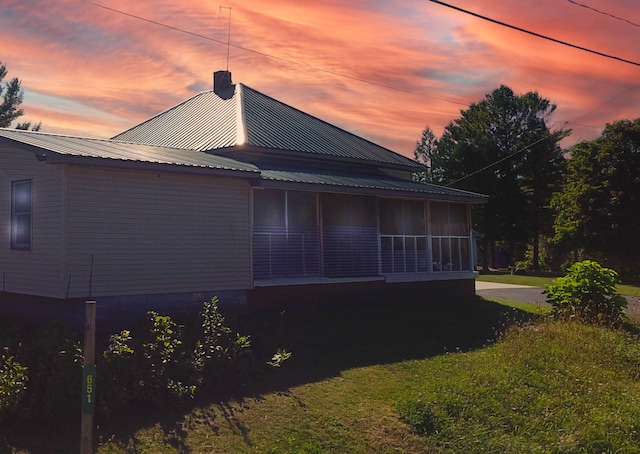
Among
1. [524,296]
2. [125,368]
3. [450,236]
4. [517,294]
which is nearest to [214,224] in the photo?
[125,368]

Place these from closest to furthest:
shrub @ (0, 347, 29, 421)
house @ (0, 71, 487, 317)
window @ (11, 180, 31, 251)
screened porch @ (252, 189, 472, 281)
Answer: shrub @ (0, 347, 29, 421)
house @ (0, 71, 487, 317)
window @ (11, 180, 31, 251)
screened porch @ (252, 189, 472, 281)

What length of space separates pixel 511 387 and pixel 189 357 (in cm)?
528

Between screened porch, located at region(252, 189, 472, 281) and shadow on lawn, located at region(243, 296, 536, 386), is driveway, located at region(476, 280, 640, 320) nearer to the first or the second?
screened porch, located at region(252, 189, 472, 281)

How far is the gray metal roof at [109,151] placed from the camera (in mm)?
10977

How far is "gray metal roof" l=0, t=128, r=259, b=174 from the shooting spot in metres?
11.0

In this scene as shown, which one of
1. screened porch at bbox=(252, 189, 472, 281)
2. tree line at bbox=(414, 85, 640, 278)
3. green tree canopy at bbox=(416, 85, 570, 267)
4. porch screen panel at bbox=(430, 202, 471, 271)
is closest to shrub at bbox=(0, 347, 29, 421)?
screened porch at bbox=(252, 189, 472, 281)

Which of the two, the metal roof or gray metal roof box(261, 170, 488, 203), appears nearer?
the metal roof

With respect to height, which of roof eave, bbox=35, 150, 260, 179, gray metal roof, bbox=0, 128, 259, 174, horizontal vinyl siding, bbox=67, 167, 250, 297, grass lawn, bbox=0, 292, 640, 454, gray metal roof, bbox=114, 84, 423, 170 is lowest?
grass lawn, bbox=0, 292, 640, 454

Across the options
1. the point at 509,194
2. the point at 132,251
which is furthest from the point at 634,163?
the point at 132,251

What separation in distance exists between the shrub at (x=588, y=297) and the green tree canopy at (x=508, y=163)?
1203 inches

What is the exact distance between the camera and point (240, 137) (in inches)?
678

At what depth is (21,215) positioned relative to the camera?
12.2 m

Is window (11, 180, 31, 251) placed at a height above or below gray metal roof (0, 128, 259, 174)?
below

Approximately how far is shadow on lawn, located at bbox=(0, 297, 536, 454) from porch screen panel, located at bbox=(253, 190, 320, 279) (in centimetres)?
109
